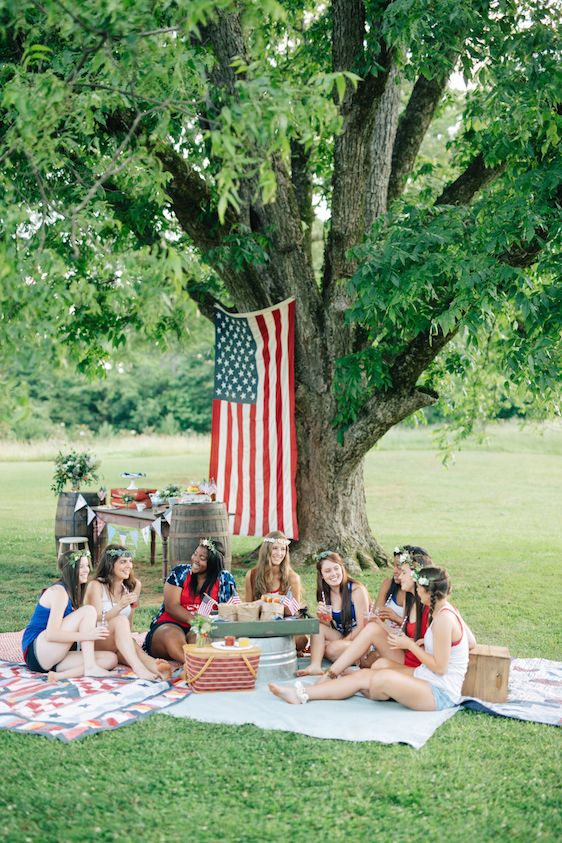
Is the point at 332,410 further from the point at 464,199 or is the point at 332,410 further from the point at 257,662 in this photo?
the point at 257,662

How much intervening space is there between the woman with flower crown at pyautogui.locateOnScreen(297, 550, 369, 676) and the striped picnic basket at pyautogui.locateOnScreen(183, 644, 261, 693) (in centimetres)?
73

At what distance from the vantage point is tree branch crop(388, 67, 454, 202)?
452 inches

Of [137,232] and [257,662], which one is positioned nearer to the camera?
[257,662]

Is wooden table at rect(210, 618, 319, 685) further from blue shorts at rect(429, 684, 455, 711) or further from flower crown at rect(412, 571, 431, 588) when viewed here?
blue shorts at rect(429, 684, 455, 711)

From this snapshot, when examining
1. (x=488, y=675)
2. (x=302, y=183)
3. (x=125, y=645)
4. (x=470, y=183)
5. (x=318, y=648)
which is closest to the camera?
(x=488, y=675)

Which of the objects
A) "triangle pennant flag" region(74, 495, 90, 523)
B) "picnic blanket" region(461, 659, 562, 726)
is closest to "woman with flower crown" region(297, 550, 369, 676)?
"picnic blanket" region(461, 659, 562, 726)

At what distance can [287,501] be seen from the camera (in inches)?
443

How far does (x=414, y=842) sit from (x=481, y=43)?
6.57m

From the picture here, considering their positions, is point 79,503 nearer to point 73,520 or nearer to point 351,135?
point 73,520

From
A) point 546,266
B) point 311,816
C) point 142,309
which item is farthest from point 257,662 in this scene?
point 546,266

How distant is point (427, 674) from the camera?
611 centimetres

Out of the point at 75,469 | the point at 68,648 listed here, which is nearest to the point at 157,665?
the point at 68,648

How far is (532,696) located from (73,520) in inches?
301

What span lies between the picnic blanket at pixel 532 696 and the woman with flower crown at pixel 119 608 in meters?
2.18
